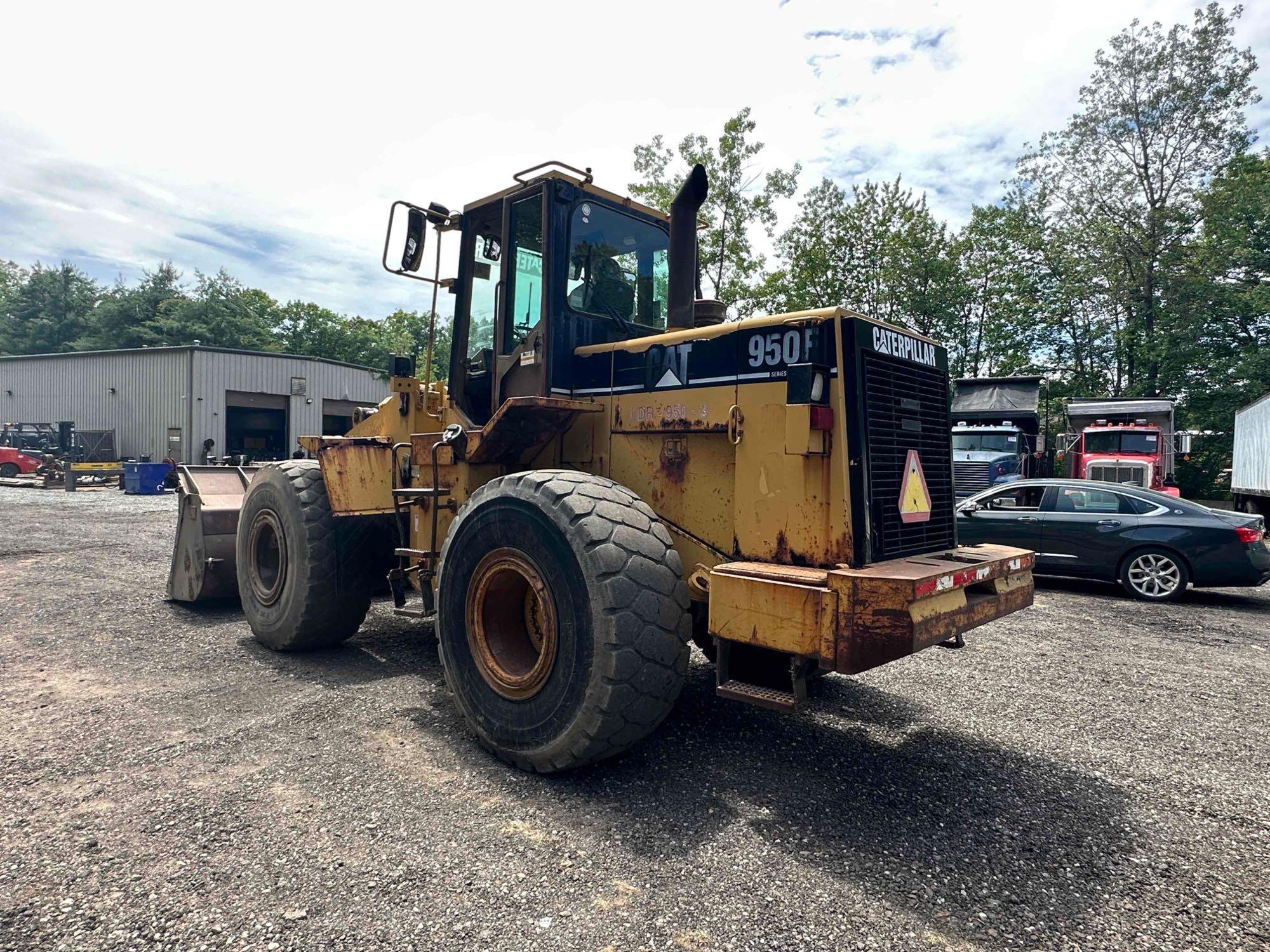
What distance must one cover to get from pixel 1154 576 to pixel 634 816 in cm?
842

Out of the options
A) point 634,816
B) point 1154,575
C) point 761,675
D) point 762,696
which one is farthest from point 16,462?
point 1154,575

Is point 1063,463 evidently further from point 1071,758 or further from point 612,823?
point 612,823

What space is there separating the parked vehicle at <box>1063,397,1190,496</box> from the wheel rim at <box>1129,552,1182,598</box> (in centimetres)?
820

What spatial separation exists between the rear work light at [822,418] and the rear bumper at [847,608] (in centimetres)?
65

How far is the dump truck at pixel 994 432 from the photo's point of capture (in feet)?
47.4

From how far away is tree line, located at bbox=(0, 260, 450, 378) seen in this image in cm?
4866

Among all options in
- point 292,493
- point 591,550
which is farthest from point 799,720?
point 292,493

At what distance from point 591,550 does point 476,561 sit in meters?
0.90

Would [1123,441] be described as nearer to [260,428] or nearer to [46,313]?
[260,428]

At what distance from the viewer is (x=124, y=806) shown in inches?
125

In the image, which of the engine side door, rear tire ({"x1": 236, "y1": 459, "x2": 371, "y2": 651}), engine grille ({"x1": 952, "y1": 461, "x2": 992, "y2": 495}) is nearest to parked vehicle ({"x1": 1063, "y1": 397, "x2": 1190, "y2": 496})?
engine grille ({"x1": 952, "y1": 461, "x2": 992, "y2": 495})

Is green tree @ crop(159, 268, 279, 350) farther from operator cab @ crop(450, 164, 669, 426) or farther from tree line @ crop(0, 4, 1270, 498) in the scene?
operator cab @ crop(450, 164, 669, 426)

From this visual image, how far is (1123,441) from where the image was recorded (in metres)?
18.0

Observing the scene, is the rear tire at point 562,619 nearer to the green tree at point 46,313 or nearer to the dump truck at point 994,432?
the dump truck at point 994,432
